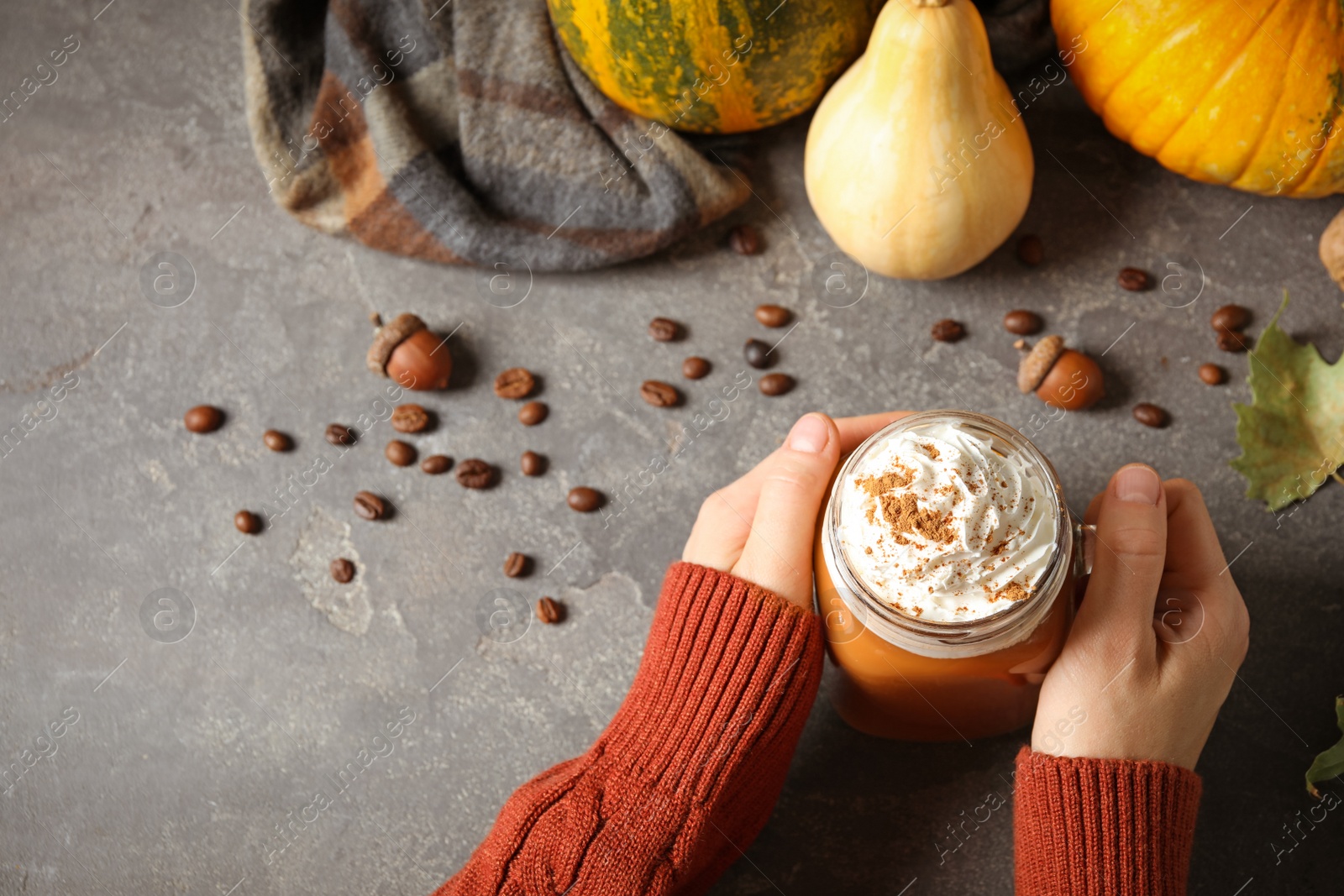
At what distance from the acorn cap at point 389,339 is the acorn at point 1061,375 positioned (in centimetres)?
89

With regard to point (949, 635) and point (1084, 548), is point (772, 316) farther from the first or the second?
point (949, 635)

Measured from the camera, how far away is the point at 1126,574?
1040 mm

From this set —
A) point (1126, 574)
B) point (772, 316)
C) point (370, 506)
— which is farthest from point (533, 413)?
point (1126, 574)

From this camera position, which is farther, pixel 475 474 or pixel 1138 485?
pixel 475 474

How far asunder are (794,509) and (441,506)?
584mm

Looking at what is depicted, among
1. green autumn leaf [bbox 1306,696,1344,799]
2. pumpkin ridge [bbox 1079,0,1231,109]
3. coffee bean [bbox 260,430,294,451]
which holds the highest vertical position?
pumpkin ridge [bbox 1079,0,1231,109]

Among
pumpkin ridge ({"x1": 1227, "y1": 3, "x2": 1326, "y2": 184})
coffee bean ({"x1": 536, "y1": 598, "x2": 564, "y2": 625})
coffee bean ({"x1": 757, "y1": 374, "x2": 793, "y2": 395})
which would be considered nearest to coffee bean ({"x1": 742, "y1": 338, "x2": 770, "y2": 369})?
coffee bean ({"x1": 757, "y1": 374, "x2": 793, "y2": 395})

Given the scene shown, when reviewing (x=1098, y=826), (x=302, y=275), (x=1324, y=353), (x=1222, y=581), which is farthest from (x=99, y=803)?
(x=1324, y=353)

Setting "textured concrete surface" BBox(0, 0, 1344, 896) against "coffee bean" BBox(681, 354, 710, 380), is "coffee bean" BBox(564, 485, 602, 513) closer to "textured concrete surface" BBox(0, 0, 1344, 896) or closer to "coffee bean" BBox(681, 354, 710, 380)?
"textured concrete surface" BBox(0, 0, 1344, 896)

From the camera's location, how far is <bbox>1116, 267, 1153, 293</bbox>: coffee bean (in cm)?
138

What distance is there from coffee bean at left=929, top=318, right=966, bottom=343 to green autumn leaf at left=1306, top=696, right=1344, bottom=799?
0.66 metres

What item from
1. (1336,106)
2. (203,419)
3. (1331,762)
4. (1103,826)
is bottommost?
(1331,762)

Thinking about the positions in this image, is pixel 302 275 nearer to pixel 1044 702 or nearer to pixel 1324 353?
pixel 1044 702

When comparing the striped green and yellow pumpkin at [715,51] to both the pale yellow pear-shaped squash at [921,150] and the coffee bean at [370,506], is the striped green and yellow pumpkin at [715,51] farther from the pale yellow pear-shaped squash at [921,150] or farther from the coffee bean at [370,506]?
the coffee bean at [370,506]
